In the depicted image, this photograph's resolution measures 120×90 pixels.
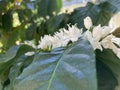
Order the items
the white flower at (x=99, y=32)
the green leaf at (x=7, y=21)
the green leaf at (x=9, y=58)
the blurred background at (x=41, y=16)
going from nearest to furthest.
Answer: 1. the white flower at (x=99, y=32)
2. the green leaf at (x=9, y=58)
3. the blurred background at (x=41, y=16)
4. the green leaf at (x=7, y=21)

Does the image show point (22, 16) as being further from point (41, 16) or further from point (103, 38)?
point (103, 38)

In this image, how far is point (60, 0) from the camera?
1471 millimetres

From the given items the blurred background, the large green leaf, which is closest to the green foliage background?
the large green leaf

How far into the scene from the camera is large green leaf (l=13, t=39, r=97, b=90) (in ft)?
1.32

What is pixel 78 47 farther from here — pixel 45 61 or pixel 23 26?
pixel 23 26

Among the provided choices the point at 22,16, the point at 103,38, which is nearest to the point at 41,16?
the point at 22,16

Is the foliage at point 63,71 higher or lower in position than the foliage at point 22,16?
higher

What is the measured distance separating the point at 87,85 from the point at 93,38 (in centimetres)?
13

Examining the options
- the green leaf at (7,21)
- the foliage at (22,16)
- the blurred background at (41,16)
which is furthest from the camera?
the green leaf at (7,21)

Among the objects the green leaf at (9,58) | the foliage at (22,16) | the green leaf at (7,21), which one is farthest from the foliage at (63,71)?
the green leaf at (7,21)

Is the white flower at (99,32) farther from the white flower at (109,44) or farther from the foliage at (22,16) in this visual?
the foliage at (22,16)

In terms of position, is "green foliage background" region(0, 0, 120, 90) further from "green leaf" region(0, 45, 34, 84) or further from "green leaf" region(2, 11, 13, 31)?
"green leaf" region(2, 11, 13, 31)

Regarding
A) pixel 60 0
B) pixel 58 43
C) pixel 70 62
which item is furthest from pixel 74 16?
pixel 70 62

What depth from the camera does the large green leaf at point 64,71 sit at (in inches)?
15.9
